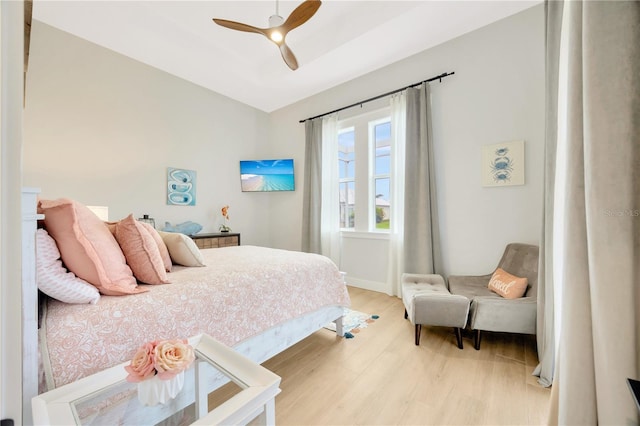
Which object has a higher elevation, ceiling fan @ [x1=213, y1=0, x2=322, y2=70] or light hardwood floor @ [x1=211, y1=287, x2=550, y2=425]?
ceiling fan @ [x1=213, y1=0, x2=322, y2=70]

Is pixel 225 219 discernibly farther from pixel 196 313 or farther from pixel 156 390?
pixel 156 390

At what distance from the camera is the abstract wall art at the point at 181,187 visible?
3.57 metres

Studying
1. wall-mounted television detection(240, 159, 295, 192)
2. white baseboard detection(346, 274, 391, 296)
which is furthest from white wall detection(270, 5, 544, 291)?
wall-mounted television detection(240, 159, 295, 192)

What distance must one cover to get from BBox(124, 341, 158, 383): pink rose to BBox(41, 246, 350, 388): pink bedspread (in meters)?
0.28

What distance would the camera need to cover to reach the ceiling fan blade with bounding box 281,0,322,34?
1.97 metres

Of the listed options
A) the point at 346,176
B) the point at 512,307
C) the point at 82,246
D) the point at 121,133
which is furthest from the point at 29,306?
the point at 346,176

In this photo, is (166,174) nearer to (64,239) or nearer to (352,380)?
(64,239)

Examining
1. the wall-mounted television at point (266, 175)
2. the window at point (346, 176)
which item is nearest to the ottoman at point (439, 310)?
the window at point (346, 176)

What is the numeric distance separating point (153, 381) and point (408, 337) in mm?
2004

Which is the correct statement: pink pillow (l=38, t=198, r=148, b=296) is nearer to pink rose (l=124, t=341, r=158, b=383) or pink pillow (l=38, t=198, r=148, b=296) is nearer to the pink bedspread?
the pink bedspread

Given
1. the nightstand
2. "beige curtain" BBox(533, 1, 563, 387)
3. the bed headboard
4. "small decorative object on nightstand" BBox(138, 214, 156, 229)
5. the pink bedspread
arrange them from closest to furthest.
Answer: the bed headboard, the pink bedspread, "beige curtain" BBox(533, 1, 563, 387), "small decorative object on nightstand" BBox(138, 214, 156, 229), the nightstand

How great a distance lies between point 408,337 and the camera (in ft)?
7.20

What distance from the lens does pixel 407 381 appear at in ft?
5.34

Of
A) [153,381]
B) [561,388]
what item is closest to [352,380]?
[561,388]
